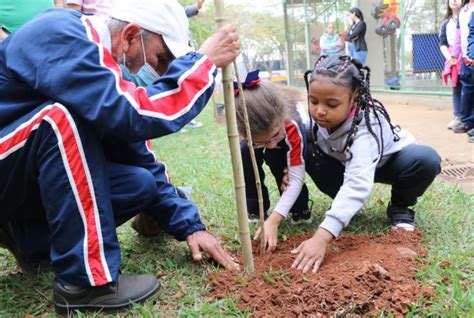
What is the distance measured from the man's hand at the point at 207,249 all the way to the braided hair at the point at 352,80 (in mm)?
677

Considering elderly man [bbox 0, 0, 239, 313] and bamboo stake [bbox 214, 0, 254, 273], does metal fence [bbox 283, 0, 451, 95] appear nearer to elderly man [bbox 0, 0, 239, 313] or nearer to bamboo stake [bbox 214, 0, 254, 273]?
bamboo stake [bbox 214, 0, 254, 273]

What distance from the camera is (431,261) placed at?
1.89 meters

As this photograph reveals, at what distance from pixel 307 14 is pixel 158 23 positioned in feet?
44.9

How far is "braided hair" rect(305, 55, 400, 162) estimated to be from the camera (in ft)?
6.55

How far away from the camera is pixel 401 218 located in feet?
7.50

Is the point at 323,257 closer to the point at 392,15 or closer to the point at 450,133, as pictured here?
the point at 450,133

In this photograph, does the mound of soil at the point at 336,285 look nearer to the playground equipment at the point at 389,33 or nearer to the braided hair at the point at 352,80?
the braided hair at the point at 352,80

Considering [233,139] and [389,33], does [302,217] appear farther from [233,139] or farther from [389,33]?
[389,33]

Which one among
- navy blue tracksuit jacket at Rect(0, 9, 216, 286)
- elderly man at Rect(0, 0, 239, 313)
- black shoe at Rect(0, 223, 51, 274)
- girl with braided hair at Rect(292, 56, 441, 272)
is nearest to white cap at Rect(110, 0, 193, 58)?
elderly man at Rect(0, 0, 239, 313)

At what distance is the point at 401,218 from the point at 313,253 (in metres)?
0.63

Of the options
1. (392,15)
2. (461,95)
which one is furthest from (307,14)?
(461,95)

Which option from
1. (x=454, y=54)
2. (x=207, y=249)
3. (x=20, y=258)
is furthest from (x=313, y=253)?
(x=454, y=54)

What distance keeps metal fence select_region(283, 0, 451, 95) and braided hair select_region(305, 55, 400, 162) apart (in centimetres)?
581

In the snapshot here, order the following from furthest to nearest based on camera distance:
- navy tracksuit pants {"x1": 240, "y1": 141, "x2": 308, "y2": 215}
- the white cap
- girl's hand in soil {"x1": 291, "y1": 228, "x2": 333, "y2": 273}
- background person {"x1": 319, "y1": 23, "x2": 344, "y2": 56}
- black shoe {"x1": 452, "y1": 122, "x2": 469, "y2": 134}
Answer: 1. background person {"x1": 319, "y1": 23, "x2": 344, "y2": 56}
2. black shoe {"x1": 452, "y1": 122, "x2": 469, "y2": 134}
3. navy tracksuit pants {"x1": 240, "y1": 141, "x2": 308, "y2": 215}
4. girl's hand in soil {"x1": 291, "y1": 228, "x2": 333, "y2": 273}
5. the white cap
